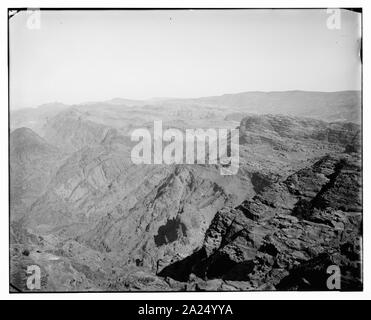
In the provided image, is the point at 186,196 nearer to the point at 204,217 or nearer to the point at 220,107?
the point at 204,217

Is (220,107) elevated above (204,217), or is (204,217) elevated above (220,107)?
(220,107)

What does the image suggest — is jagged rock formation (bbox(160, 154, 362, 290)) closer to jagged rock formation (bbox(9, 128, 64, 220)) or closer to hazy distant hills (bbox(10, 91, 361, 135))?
hazy distant hills (bbox(10, 91, 361, 135))

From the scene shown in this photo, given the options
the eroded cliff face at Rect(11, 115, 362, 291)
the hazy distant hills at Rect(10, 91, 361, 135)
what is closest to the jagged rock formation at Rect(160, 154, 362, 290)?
the eroded cliff face at Rect(11, 115, 362, 291)

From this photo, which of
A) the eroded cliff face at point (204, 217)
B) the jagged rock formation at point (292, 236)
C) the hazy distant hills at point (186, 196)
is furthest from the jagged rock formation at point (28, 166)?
the jagged rock formation at point (292, 236)

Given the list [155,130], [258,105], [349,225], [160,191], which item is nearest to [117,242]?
[160,191]

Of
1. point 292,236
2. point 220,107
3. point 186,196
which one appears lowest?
point 292,236

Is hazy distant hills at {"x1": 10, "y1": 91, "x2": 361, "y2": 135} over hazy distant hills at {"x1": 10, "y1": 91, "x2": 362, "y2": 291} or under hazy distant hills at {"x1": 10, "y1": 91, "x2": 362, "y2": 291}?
over

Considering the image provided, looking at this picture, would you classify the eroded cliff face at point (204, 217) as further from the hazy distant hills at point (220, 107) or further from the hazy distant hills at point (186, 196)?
the hazy distant hills at point (220, 107)

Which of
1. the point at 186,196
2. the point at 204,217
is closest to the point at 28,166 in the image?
the point at 204,217

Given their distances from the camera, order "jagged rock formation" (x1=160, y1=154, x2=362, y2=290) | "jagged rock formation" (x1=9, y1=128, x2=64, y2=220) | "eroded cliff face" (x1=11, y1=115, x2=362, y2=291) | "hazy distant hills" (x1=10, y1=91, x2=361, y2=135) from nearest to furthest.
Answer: "jagged rock formation" (x1=160, y1=154, x2=362, y2=290) → "jagged rock formation" (x1=9, y1=128, x2=64, y2=220) → "eroded cliff face" (x1=11, y1=115, x2=362, y2=291) → "hazy distant hills" (x1=10, y1=91, x2=361, y2=135)
